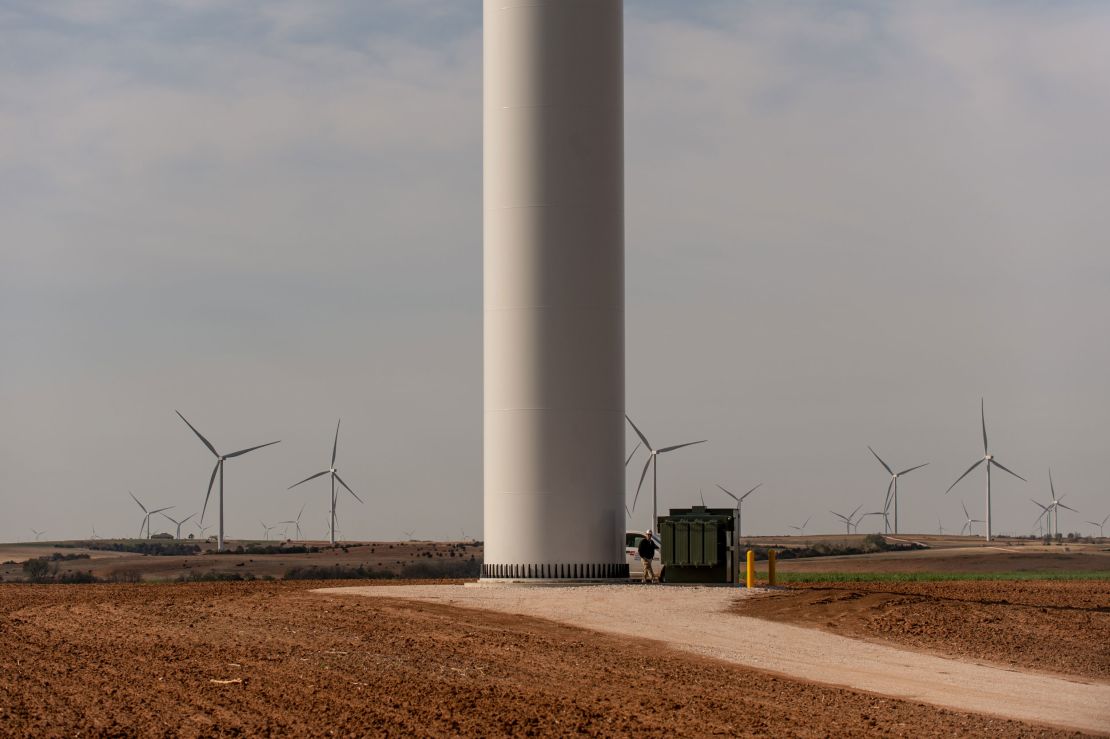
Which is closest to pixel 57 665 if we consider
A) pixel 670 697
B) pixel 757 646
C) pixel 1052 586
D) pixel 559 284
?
pixel 670 697

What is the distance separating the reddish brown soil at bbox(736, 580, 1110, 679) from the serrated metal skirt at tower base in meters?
6.03

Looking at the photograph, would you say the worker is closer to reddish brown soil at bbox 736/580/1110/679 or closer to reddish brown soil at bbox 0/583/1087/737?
reddish brown soil at bbox 736/580/1110/679

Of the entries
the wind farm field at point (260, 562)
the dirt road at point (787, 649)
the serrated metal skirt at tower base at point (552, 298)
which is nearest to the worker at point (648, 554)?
the serrated metal skirt at tower base at point (552, 298)

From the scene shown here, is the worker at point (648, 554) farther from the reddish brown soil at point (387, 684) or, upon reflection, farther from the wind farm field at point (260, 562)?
the wind farm field at point (260, 562)

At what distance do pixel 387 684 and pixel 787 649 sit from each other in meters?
8.36

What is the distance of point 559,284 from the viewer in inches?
1501

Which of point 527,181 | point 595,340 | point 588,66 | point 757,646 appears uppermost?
point 588,66

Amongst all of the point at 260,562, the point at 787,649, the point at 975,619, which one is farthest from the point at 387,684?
the point at 260,562

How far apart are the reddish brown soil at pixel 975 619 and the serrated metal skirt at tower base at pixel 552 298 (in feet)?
19.8

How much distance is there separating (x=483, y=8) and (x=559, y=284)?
7983 millimetres

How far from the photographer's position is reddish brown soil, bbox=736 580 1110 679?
26.0m

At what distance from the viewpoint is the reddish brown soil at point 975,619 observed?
2603 centimetres

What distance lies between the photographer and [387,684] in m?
19.9

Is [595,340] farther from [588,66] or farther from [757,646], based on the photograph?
[757,646]
